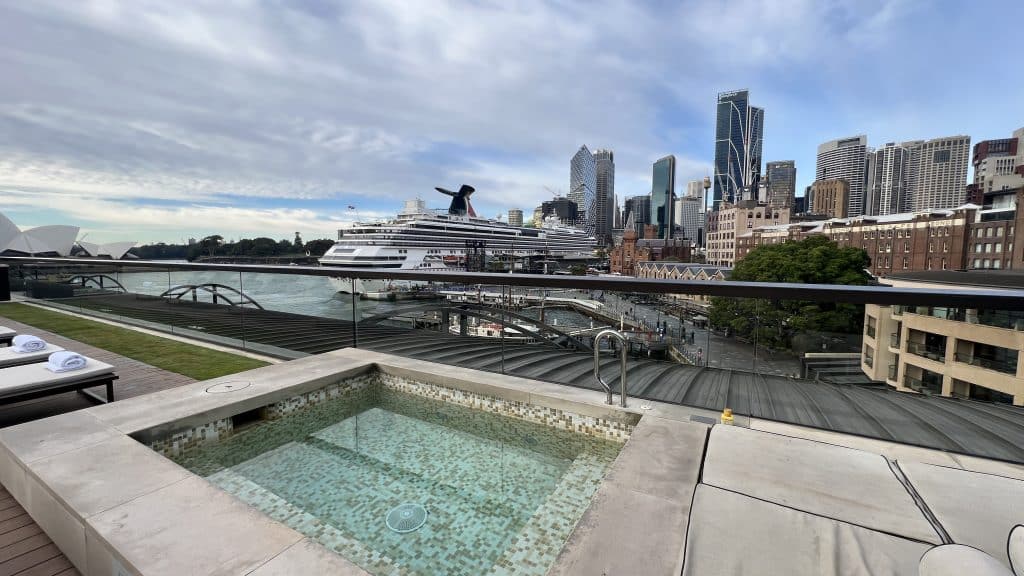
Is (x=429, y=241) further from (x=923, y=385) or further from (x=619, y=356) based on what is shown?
(x=923, y=385)

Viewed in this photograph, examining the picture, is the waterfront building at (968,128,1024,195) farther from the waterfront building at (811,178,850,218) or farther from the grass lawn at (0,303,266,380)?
the grass lawn at (0,303,266,380)

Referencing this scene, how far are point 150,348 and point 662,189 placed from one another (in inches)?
7222

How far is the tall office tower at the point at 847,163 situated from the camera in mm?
133500

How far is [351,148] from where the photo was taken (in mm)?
22703

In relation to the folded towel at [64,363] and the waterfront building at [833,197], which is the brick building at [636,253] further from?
the folded towel at [64,363]

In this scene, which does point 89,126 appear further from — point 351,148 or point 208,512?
point 208,512

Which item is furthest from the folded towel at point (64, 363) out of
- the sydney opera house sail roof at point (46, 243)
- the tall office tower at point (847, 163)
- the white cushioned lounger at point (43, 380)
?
the tall office tower at point (847, 163)

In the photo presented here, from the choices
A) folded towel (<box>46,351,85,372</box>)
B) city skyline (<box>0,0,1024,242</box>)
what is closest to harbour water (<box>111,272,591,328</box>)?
folded towel (<box>46,351,85,372</box>)

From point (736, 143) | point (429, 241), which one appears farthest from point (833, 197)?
point (429, 241)

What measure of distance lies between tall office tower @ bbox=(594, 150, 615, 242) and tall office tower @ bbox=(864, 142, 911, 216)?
78.6 m

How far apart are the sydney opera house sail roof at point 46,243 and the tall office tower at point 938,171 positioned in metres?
169

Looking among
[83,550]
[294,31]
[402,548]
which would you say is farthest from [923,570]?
[294,31]

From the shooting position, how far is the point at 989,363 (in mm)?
2070

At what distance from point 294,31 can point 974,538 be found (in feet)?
35.9
